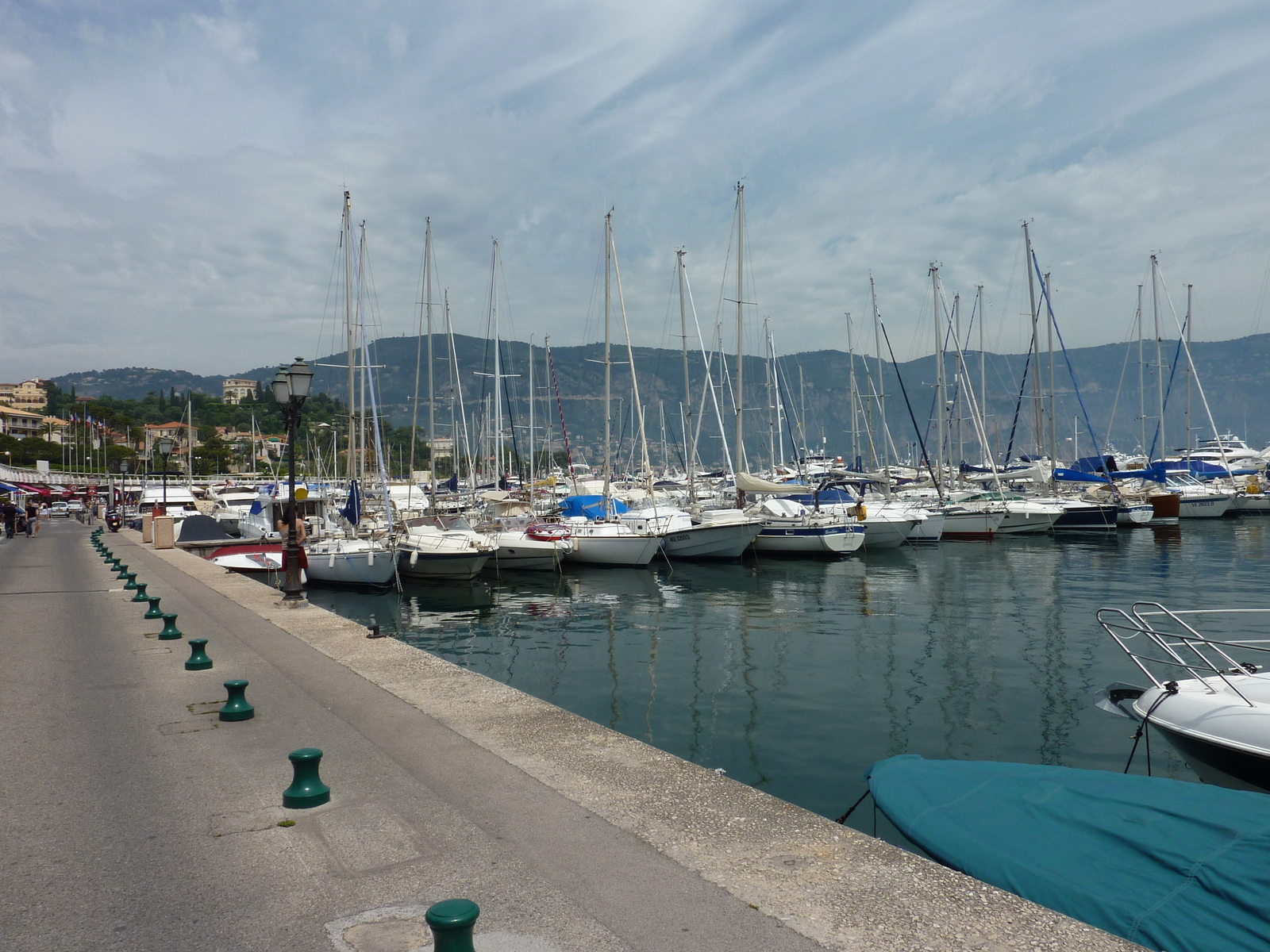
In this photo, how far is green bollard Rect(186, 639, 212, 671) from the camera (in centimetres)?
973

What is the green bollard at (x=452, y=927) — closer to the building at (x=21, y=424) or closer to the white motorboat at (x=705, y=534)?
the white motorboat at (x=705, y=534)

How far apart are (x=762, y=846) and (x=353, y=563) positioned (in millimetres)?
22271

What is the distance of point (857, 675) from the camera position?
14156 mm

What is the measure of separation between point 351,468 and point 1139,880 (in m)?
30.3

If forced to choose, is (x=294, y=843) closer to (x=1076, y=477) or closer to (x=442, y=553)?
(x=442, y=553)

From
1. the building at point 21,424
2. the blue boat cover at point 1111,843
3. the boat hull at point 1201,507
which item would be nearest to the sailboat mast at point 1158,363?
the boat hull at point 1201,507

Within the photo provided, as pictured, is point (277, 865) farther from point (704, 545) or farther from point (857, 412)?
point (857, 412)

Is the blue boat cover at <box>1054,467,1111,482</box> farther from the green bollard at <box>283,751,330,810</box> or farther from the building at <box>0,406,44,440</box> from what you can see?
the building at <box>0,406,44,440</box>

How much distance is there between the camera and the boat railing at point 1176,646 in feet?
26.2

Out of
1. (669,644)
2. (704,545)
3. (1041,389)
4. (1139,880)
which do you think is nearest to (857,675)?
(669,644)

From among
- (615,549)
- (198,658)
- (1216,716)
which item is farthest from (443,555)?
→ (1216,716)

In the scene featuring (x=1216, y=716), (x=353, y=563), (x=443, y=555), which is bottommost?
(x=353, y=563)

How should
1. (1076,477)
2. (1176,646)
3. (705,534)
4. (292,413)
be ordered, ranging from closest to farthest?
(1176,646)
(292,413)
(705,534)
(1076,477)

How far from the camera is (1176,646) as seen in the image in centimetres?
1474
